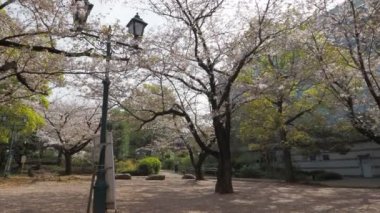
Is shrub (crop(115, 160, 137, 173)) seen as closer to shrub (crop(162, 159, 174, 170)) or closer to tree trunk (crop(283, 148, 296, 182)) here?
shrub (crop(162, 159, 174, 170))

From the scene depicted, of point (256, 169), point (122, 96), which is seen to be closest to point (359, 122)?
point (122, 96)

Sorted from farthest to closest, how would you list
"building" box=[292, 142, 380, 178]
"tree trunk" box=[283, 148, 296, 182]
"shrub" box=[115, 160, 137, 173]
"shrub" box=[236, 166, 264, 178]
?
"shrub" box=[115, 160, 137, 173] < "shrub" box=[236, 166, 264, 178] < "building" box=[292, 142, 380, 178] < "tree trunk" box=[283, 148, 296, 182]

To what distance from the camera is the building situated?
2700 cm

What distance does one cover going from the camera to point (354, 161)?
94.1 ft

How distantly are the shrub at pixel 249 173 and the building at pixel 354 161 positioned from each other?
4837 millimetres

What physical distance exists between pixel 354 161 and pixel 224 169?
17810 millimetres

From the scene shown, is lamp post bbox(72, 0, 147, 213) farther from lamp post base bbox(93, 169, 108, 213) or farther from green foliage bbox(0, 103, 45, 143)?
green foliage bbox(0, 103, 45, 143)

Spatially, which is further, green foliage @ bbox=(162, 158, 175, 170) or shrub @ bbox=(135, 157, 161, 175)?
green foliage @ bbox=(162, 158, 175, 170)

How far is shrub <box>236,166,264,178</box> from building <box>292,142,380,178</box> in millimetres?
4837

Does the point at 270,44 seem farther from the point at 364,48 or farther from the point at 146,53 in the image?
the point at 146,53

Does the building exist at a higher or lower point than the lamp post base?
higher

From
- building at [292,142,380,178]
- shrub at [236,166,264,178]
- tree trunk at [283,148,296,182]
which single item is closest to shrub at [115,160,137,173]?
shrub at [236,166,264,178]

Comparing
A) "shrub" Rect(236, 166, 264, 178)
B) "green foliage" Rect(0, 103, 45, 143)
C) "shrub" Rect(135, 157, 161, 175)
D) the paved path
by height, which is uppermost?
"green foliage" Rect(0, 103, 45, 143)

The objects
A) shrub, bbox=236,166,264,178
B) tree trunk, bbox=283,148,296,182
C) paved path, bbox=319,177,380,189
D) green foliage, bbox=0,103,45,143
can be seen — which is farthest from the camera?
shrub, bbox=236,166,264,178
